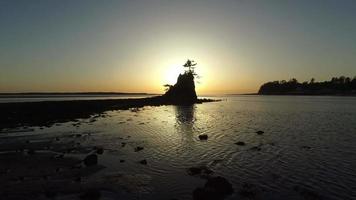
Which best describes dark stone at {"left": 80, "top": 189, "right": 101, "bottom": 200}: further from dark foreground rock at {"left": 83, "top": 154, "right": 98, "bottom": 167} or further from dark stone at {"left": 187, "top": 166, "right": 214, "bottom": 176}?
dark foreground rock at {"left": 83, "top": 154, "right": 98, "bottom": 167}

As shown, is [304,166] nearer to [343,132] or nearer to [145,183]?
[145,183]

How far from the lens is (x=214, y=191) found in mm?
17062

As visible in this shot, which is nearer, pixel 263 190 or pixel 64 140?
pixel 263 190

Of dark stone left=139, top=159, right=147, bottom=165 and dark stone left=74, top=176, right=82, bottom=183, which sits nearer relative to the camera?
dark stone left=74, top=176, right=82, bottom=183

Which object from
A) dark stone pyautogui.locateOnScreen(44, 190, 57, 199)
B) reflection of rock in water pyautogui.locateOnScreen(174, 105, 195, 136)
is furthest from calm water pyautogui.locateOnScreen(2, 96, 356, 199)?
reflection of rock in water pyautogui.locateOnScreen(174, 105, 195, 136)

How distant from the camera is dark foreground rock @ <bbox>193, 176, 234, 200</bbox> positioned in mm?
16641

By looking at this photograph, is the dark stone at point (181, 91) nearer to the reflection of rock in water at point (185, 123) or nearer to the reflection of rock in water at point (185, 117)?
the reflection of rock in water at point (185, 117)

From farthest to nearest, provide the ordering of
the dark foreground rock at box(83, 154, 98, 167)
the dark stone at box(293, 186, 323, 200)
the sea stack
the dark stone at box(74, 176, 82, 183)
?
the sea stack → the dark foreground rock at box(83, 154, 98, 167) → the dark stone at box(74, 176, 82, 183) → the dark stone at box(293, 186, 323, 200)

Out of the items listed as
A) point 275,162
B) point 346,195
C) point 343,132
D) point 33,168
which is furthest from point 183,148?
point 343,132

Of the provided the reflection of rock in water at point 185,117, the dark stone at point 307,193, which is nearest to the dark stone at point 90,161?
the dark stone at point 307,193

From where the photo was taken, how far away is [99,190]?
60.2ft

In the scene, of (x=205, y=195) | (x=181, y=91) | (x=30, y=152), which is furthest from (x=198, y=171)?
(x=181, y=91)

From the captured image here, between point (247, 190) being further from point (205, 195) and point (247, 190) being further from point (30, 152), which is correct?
point (30, 152)

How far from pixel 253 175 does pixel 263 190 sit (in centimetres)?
327
